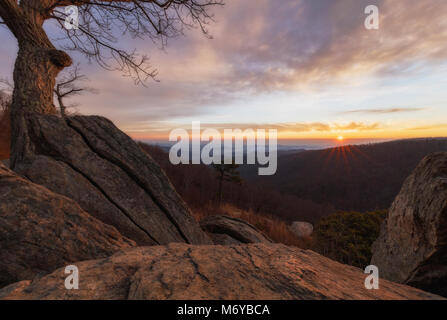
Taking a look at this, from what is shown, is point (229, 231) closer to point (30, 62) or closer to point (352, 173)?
point (30, 62)

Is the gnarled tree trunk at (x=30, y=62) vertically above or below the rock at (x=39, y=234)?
above

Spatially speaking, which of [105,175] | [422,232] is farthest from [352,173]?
[105,175]

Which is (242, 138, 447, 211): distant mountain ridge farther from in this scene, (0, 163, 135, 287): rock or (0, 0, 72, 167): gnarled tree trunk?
(0, 0, 72, 167): gnarled tree trunk

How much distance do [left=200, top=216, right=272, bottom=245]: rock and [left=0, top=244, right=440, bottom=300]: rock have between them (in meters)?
3.66

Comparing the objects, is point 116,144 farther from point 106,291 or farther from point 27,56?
point 106,291

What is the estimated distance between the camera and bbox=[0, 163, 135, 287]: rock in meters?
2.34

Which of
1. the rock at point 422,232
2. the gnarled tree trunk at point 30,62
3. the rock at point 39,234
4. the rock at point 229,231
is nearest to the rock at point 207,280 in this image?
the rock at point 39,234

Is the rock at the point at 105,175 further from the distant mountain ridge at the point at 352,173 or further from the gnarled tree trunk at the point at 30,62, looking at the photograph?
the distant mountain ridge at the point at 352,173

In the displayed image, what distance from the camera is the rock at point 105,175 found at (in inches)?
141

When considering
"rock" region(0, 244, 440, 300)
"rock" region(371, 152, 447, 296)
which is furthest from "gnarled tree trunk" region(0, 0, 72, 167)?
"rock" region(371, 152, 447, 296)

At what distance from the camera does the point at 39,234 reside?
247 cm

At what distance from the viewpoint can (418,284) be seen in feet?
10.0

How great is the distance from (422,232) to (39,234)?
17.3 ft

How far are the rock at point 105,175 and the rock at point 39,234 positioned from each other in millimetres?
691
